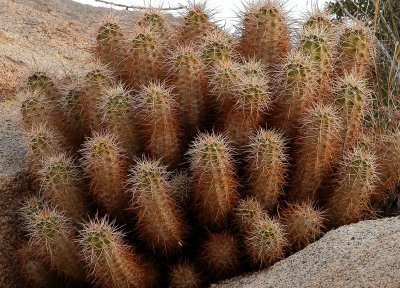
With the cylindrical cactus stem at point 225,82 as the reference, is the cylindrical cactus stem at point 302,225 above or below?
below

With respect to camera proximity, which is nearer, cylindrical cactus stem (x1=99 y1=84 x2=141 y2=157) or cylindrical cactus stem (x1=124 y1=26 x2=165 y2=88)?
cylindrical cactus stem (x1=99 y1=84 x2=141 y2=157)

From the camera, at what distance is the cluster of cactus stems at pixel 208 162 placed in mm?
3693

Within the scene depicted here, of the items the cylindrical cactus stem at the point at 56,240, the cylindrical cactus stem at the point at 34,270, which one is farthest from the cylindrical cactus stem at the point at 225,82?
the cylindrical cactus stem at the point at 34,270

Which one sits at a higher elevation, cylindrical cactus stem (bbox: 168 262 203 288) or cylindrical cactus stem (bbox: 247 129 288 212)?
cylindrical cactus stem (bbox: 247 129 288 212)

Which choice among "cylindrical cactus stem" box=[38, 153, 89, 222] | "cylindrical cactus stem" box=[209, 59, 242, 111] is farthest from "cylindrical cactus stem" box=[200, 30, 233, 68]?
"cylindrical cactus stem" box=[38, 153, 89, 222]

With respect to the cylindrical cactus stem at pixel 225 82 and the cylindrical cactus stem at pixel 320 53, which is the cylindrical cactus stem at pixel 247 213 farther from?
the cylindrical cactus stem at pixel 320 53

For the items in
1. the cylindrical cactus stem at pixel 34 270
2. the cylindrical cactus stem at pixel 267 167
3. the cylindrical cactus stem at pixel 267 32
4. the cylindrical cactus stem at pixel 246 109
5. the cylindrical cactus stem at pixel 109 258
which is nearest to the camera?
the cylindrical cactus stem at pixel 109 258

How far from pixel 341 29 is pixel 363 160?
2.99 feet

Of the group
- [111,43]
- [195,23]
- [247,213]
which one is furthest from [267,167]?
[111,43]

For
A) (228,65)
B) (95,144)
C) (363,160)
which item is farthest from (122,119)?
(363,160)

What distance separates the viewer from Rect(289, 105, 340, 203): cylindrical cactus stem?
3756mm

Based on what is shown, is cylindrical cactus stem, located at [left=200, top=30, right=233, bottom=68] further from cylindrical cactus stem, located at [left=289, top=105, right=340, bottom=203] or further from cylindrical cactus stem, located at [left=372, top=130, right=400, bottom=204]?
cylindrical cactus stem, located at [left=372, top=130, right=400, bottom=204]

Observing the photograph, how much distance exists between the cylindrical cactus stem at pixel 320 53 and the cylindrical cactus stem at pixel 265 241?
0.76m

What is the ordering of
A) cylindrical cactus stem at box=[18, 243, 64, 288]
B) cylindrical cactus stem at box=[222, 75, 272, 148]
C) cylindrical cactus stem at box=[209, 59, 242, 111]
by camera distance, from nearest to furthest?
cylindrical cactus stem at box=[222, 75, 272, 148], cylindrical cactus stem at box=[209, 59, 242, 111], cylindrical cactus stem at box=[18, 243, 64, 288]
